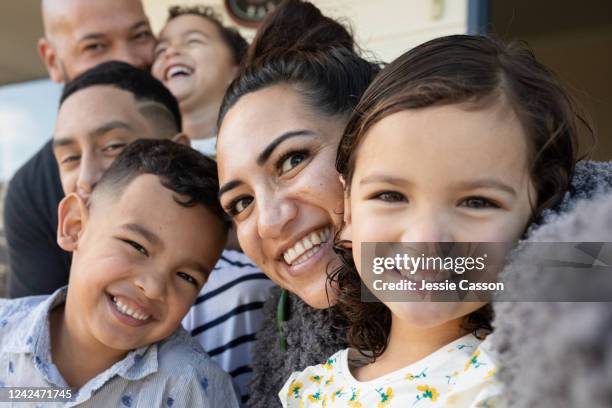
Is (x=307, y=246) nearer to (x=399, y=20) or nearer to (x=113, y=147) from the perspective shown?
(x=113, y=147)

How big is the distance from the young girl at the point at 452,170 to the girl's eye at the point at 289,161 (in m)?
0.16

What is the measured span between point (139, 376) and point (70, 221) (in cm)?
35

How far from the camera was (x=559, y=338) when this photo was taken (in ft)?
1.38

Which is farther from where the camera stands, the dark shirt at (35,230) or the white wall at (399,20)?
the white wall at (399,20)

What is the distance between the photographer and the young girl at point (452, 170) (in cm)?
66

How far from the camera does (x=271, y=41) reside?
1186mm

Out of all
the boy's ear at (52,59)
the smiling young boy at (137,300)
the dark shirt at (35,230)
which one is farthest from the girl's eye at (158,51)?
the smiling young boy at (137,300)

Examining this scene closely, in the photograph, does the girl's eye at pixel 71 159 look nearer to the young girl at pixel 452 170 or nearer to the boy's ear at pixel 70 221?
the boy's ear at pixel 70 221

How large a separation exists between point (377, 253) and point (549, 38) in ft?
10.9

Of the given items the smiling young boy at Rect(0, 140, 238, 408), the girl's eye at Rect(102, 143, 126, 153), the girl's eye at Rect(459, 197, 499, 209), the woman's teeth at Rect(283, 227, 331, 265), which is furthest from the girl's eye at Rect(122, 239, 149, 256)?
the girl's eye at Rect(459, 197, 499, 209)

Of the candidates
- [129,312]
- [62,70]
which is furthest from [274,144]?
[62,70]

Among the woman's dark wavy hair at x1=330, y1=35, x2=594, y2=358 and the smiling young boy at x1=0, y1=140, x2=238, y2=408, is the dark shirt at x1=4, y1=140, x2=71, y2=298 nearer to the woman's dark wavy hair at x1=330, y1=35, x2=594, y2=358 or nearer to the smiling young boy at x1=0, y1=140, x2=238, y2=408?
the smiling young boy at x1=0, y1=140, x2=238, y2=408

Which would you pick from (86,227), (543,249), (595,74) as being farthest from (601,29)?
(543,249)

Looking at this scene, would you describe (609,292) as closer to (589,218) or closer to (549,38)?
(589,218)
